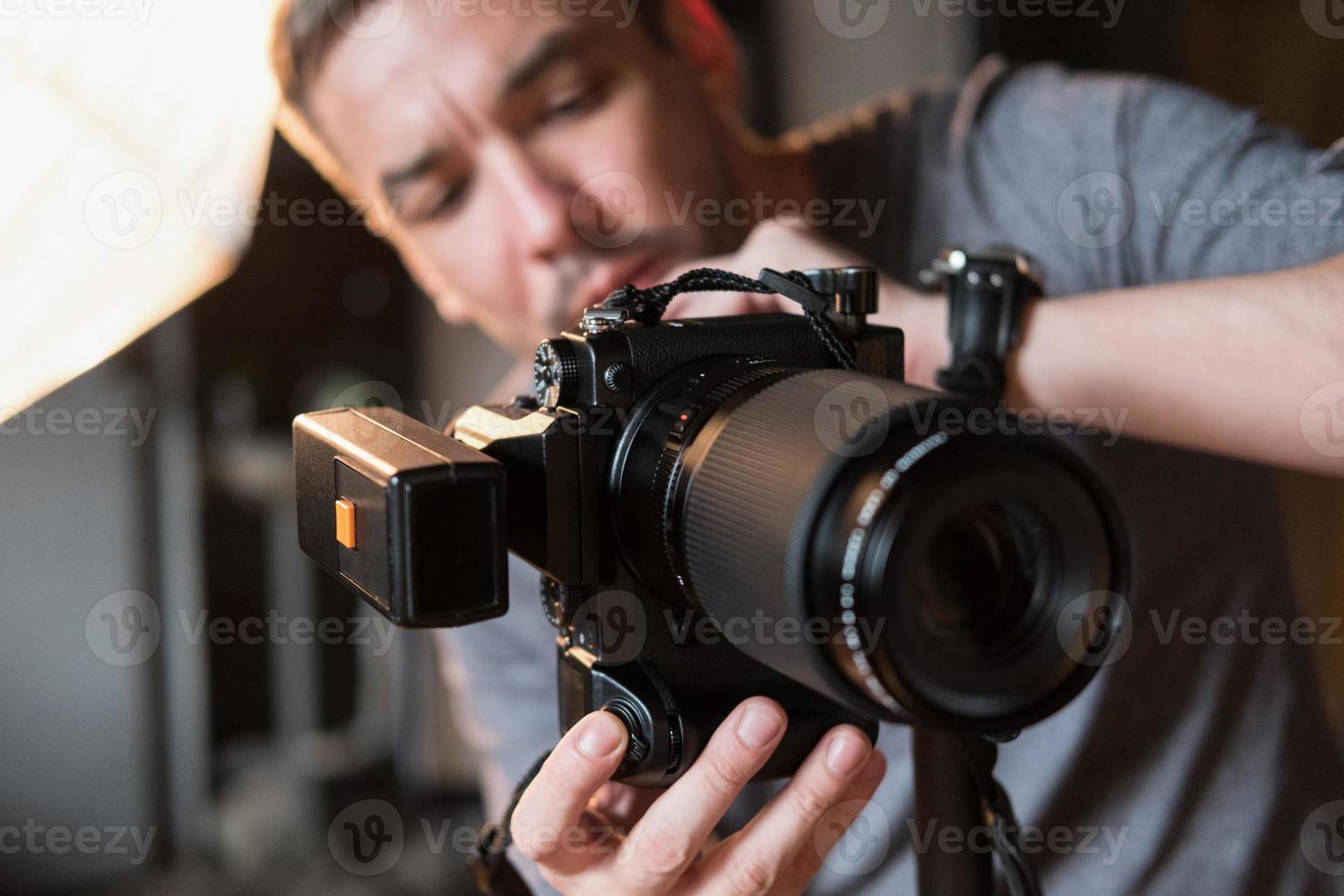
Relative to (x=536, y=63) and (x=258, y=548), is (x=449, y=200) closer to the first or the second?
(x=536, y=63)

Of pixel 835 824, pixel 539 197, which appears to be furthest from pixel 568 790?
pixel 539 197

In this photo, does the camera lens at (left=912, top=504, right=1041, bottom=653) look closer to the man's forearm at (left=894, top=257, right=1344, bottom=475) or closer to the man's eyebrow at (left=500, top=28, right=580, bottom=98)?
the man's forearm at (left=894, top=257, right=1344, bottom=475)

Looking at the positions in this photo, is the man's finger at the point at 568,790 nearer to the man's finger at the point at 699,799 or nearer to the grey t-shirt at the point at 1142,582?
the man's finger at the point at 699,799

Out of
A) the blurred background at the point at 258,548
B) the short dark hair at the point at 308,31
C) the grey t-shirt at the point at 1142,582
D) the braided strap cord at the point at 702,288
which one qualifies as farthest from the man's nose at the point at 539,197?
the blurred background at the point at 258,548

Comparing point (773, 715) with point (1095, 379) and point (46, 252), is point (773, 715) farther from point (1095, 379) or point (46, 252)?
point (46, 252)

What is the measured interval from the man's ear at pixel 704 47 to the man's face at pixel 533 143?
7 cm

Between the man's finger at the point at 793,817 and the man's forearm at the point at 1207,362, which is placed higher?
the man's forearm at the point at 1207,362

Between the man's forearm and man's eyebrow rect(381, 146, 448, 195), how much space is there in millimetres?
554

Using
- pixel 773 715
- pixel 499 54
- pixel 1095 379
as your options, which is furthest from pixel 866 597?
pixel 499 54

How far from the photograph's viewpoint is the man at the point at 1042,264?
28.1 inches

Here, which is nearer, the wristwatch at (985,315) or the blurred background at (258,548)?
the wristwatch at (985,315)

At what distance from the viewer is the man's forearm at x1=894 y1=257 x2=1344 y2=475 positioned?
0.68 meters

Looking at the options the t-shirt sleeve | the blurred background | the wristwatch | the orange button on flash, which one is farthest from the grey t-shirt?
the blurred background

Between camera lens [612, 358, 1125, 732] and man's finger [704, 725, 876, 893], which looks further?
man's finger [704, 725, 876, 893]
